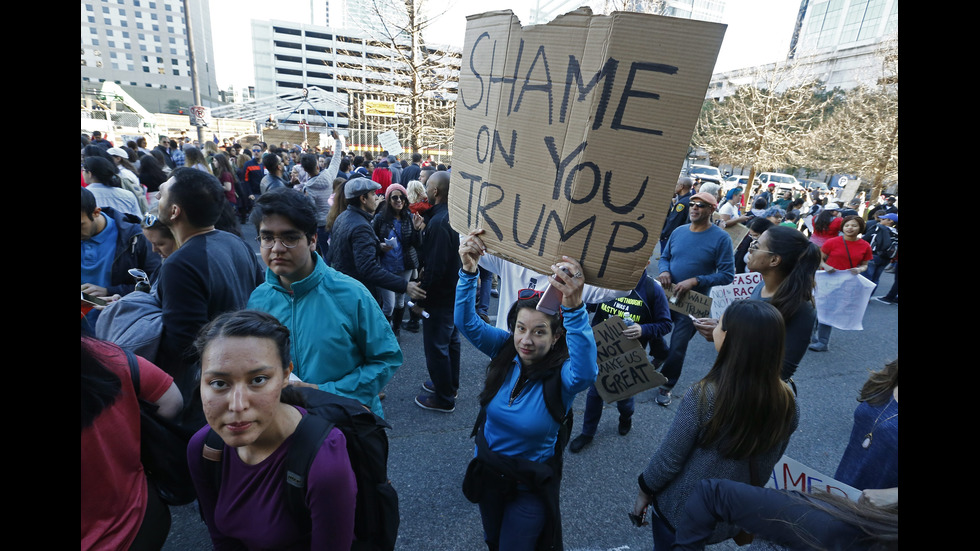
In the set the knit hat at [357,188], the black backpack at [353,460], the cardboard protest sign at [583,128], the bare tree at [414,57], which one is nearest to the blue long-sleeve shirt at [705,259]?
the knit hat at [357,188]

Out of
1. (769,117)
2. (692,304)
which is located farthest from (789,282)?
(769,117)

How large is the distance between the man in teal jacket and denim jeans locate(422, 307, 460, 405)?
1.64 m

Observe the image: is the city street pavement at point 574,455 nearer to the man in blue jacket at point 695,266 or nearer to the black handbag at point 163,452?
the man in blue jacket at point 695,266

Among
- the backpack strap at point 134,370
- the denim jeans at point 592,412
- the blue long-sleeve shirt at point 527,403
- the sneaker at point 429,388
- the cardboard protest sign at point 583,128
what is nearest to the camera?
the cardboard protest sign at point 583,128

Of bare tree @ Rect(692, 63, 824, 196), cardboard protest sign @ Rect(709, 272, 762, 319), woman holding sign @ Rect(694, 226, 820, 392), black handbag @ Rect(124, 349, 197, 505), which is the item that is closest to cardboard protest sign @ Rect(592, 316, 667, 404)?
woman holding sign @ Rect(694, 226, 820, 392)

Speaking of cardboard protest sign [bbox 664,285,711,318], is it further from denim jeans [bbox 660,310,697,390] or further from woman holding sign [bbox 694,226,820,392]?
woman holding sign [bbox 694,226,820,392]

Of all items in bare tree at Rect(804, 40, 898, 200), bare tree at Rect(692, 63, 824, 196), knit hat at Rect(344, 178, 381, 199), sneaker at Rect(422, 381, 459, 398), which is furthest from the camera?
bare tree at Rect(804, 40, 898, 200)

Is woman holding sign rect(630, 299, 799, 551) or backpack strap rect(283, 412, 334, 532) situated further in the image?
woman holding sign rect(630, 299, 799, 551)

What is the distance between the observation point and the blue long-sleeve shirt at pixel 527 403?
1.75 m

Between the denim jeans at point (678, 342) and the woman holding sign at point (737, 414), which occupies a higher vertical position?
the woman holding sign at point (737, 414)

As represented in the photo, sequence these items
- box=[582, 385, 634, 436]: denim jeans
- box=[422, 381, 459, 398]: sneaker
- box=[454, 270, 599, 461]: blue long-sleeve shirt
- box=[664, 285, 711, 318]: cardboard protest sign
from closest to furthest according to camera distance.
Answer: box=[454, 270, 599, 461]: blue long-sleeve shirt < box=[582, 385, 634, 436]: denim jeans < box=[664, 285, 711, 318]: cardboard protest sign < box=[422, 381, 459, 398]: sneaker

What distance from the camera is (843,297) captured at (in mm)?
5301

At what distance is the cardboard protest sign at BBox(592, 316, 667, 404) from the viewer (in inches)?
110

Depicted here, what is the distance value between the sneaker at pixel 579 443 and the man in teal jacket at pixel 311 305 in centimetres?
201
